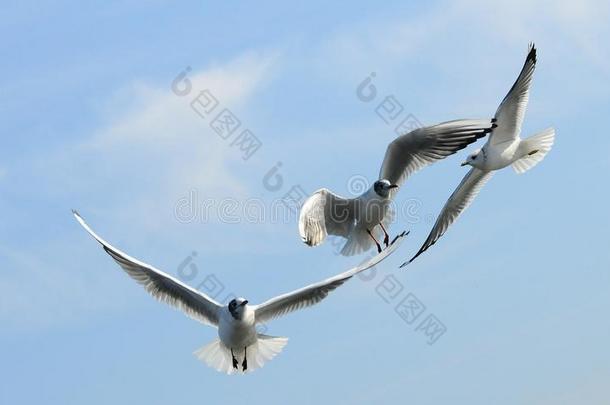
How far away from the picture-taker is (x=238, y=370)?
463 inches

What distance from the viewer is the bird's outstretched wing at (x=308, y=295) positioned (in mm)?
11203

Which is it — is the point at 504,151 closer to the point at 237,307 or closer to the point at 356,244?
the point at 356,244

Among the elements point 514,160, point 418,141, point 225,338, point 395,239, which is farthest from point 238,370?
point 514,160

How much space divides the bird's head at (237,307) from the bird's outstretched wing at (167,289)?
0.35m

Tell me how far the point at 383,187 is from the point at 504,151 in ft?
5.31

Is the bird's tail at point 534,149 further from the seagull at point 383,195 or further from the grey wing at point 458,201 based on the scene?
the seagull at point 383,195

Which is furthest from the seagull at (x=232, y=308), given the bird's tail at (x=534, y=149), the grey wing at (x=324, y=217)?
the bird's tail at (x=534, y=149)

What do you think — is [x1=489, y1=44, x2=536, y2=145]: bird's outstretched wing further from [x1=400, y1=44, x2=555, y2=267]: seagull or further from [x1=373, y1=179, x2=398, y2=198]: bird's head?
[x1=373, y1=179, x2=398, y2=198]: bird's head

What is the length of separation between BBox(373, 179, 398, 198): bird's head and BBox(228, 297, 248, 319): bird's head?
6.43ft

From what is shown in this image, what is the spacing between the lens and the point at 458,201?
13617mm

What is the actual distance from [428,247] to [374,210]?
1.41m

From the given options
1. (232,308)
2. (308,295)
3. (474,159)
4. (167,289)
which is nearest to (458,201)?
(474,159)

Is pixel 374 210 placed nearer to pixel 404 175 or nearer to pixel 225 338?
pixel 404 175

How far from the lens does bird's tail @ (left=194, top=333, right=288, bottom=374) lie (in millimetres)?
11641
